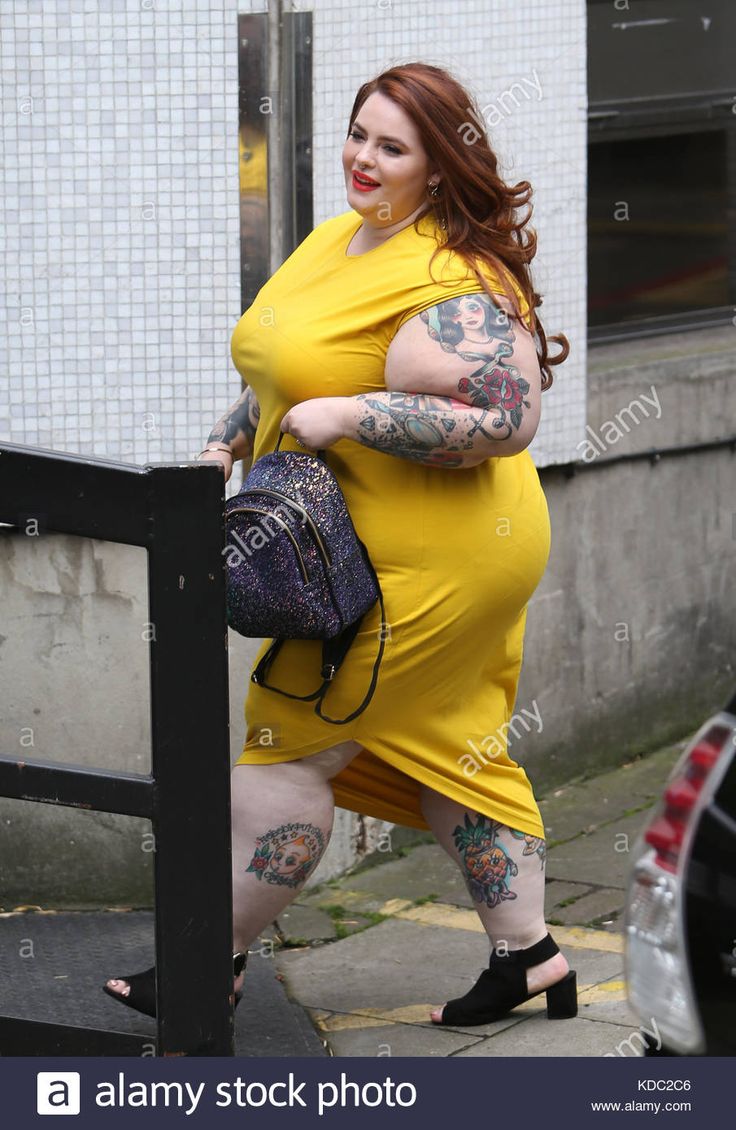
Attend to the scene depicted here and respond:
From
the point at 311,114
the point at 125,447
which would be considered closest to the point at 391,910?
the point at 125,447

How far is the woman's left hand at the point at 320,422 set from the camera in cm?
356

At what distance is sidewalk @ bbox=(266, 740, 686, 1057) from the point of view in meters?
4.08

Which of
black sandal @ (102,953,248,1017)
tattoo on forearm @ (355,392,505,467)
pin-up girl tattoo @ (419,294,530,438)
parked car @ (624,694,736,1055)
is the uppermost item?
pin-up girl tattoo @ (419,294,530,438)

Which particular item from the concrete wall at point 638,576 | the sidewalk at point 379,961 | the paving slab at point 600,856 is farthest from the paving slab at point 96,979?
the concrete wall at point 638,576

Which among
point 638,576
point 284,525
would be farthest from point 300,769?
point 638,576

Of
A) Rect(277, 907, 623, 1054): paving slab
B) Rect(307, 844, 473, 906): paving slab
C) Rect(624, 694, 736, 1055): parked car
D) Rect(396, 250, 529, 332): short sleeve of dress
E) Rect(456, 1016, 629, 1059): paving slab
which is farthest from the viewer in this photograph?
Rect(307, 844, 473, 906): paving slab

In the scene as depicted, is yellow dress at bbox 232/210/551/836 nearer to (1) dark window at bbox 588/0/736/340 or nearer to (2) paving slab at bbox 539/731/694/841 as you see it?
(2) paving slab at bbox 539/731/694/841

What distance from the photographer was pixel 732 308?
23.1 ft

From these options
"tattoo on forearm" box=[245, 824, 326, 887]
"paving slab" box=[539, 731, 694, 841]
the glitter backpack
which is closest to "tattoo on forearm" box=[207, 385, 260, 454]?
the glitter backpack

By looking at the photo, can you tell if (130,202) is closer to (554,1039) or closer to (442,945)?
(442,945)

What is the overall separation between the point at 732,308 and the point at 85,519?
432cm

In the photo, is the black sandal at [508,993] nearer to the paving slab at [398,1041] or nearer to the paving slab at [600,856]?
the paving slab at [398,1041]

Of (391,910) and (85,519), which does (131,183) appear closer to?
(85,519)

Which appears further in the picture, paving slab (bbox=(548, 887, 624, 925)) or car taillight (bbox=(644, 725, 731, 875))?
paving slab (bbox=(548, 887, 624, 925))
